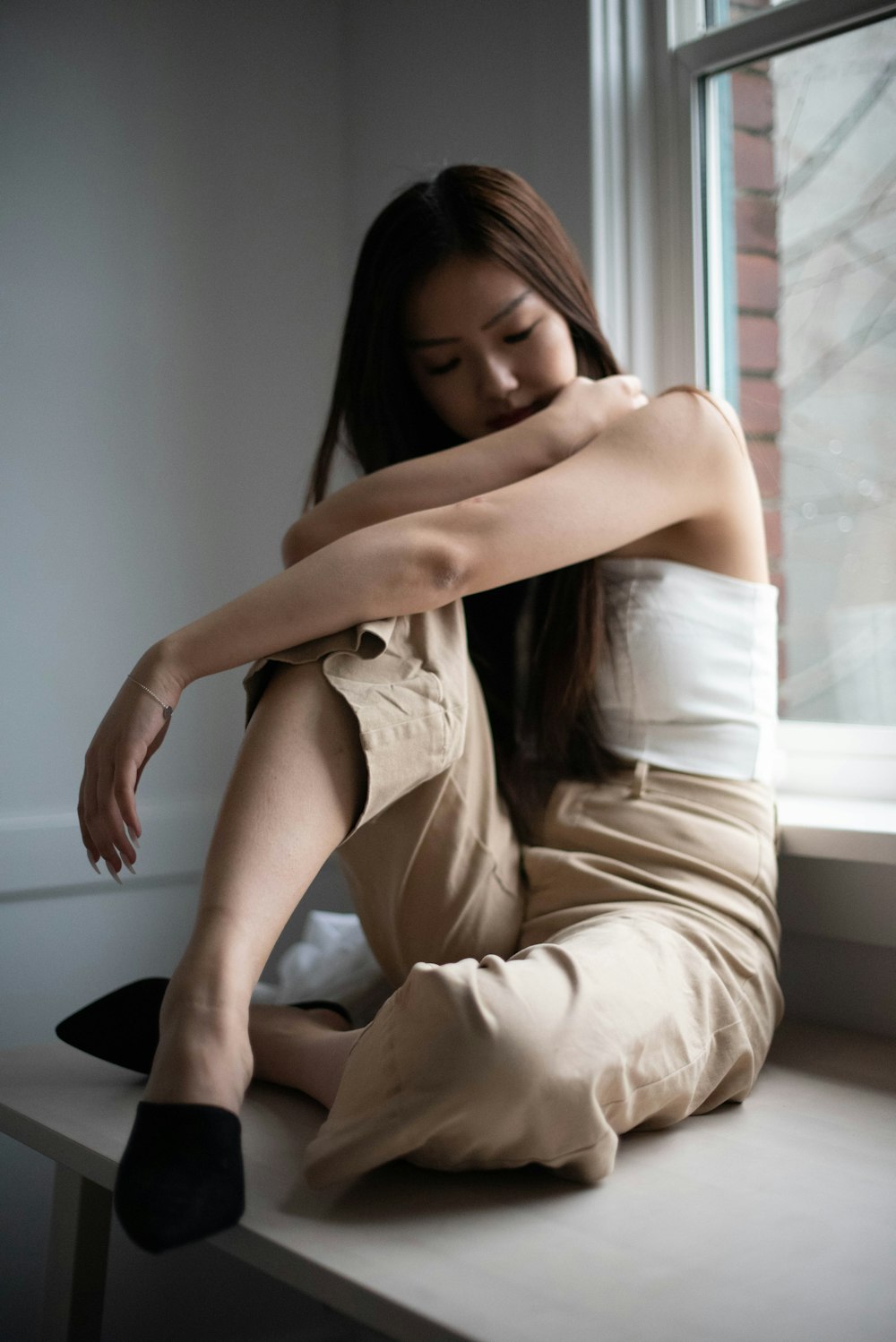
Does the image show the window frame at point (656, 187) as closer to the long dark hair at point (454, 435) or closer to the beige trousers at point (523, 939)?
the long dark hair at point (454, 435)

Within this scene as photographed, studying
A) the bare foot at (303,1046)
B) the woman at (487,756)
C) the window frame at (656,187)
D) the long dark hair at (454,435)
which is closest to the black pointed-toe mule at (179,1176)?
the woman at (487,756)

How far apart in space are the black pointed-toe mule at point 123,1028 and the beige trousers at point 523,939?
0.22m

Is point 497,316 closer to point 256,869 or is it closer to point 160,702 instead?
point 160,702

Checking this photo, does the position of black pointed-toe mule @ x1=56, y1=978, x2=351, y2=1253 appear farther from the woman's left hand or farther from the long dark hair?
the long dark hair

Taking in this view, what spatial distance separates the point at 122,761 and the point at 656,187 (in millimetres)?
1143

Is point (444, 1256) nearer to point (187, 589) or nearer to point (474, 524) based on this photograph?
point (474, 524)

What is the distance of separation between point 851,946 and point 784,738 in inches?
13.5

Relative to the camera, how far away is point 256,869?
0.85 metres

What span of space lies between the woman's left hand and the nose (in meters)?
0.52

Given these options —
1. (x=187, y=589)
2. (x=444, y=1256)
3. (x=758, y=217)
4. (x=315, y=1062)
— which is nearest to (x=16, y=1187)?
(x=315, y=1062)

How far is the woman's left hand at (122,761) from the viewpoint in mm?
Answer: 957

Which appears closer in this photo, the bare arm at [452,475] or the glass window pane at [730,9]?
the bare arm at [452,475]

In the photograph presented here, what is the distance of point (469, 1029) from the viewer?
0.74 meters

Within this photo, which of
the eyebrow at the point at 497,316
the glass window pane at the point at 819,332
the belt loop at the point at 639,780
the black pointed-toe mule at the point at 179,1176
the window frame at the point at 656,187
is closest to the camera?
the black pointed-toe mule at the point at 179,1176
